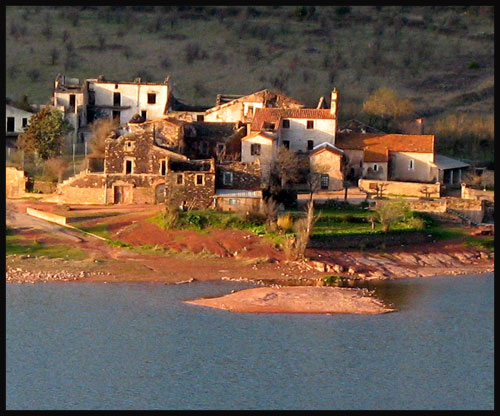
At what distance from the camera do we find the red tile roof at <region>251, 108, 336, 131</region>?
70.6 metres

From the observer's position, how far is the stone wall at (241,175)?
65062 millimetres

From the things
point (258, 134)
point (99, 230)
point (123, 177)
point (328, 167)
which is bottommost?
point (99, 230)

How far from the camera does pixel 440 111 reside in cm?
8719

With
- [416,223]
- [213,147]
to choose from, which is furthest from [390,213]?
[213,147]

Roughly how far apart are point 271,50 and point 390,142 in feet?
90.3

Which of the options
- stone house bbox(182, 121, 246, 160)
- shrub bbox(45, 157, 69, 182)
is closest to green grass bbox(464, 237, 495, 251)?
stone house bbox(182, 121, 246, 160)

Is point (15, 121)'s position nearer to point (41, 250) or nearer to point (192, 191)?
point (192, 191)

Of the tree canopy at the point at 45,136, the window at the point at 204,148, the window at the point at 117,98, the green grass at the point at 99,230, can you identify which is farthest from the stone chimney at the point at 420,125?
the green grass at the point at 99,230

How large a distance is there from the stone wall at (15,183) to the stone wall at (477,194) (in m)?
16.6

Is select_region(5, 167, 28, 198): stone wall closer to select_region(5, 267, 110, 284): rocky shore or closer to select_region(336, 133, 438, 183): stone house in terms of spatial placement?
select_region(5, 267, 110, 284): rocky shore

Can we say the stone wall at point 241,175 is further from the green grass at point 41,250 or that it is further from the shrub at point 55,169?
the green grass at point 41,250

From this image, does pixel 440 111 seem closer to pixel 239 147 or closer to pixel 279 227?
pixel 239 147

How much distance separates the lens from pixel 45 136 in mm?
70438

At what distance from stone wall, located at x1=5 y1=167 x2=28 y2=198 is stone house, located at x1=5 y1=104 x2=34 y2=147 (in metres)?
6.39
